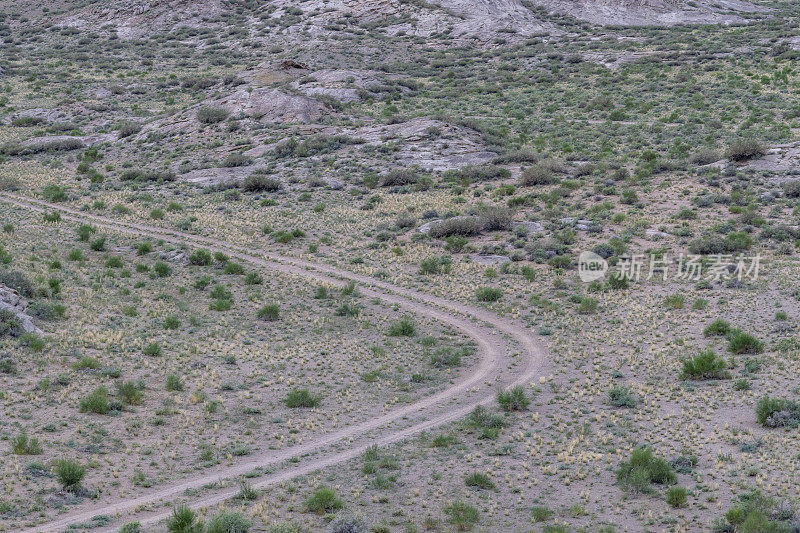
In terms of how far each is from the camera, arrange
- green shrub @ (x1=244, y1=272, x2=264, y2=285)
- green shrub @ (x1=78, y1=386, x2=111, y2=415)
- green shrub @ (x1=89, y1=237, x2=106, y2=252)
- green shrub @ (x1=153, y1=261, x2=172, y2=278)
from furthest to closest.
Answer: green shrub @ (x1=89, y1=237, x2=106, y2=252) < green shrub @ (x1=153, y1=261, x2=172, y2=278) < green shrub @ (x1=244, y1=272, x2=264, y2=285) < green shrub @ (x1=78, y1=386, x2=111, y2=415)

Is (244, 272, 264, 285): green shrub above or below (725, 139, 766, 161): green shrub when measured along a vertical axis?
below

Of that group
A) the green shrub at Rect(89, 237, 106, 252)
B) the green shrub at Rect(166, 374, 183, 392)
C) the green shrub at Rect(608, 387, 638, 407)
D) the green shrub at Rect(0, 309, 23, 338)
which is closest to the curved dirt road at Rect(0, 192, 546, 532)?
the green shrub at Rect(608, 387, 638, 407)

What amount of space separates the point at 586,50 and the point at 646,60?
27.2 ft

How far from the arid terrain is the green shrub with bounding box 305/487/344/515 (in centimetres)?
6

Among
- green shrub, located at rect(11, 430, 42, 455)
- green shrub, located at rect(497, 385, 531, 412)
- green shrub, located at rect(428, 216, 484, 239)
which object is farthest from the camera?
green shrub, located at rect(428, 216, 484, 239)

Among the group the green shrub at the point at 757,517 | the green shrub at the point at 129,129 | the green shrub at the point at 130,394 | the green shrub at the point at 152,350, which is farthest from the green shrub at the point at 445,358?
the green shrub at the point at 129,129

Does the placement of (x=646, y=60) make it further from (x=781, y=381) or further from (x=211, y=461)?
(x=211, y=461)

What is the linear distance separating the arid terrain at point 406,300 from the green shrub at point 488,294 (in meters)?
0.08

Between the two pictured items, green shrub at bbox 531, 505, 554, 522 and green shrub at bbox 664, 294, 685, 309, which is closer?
green shrub at bbox 531, 505, 554, 522

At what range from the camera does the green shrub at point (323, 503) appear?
1277 cm

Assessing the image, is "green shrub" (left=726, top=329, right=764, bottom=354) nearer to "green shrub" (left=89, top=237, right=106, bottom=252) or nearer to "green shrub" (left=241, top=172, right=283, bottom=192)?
"green shrub" (left=89, top=237, right=106, bottom=252)

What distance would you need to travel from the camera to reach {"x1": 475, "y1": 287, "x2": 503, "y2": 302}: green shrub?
2574cm

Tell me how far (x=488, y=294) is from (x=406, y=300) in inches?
121

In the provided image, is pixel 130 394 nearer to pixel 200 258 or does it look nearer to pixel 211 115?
pixel 200 258
